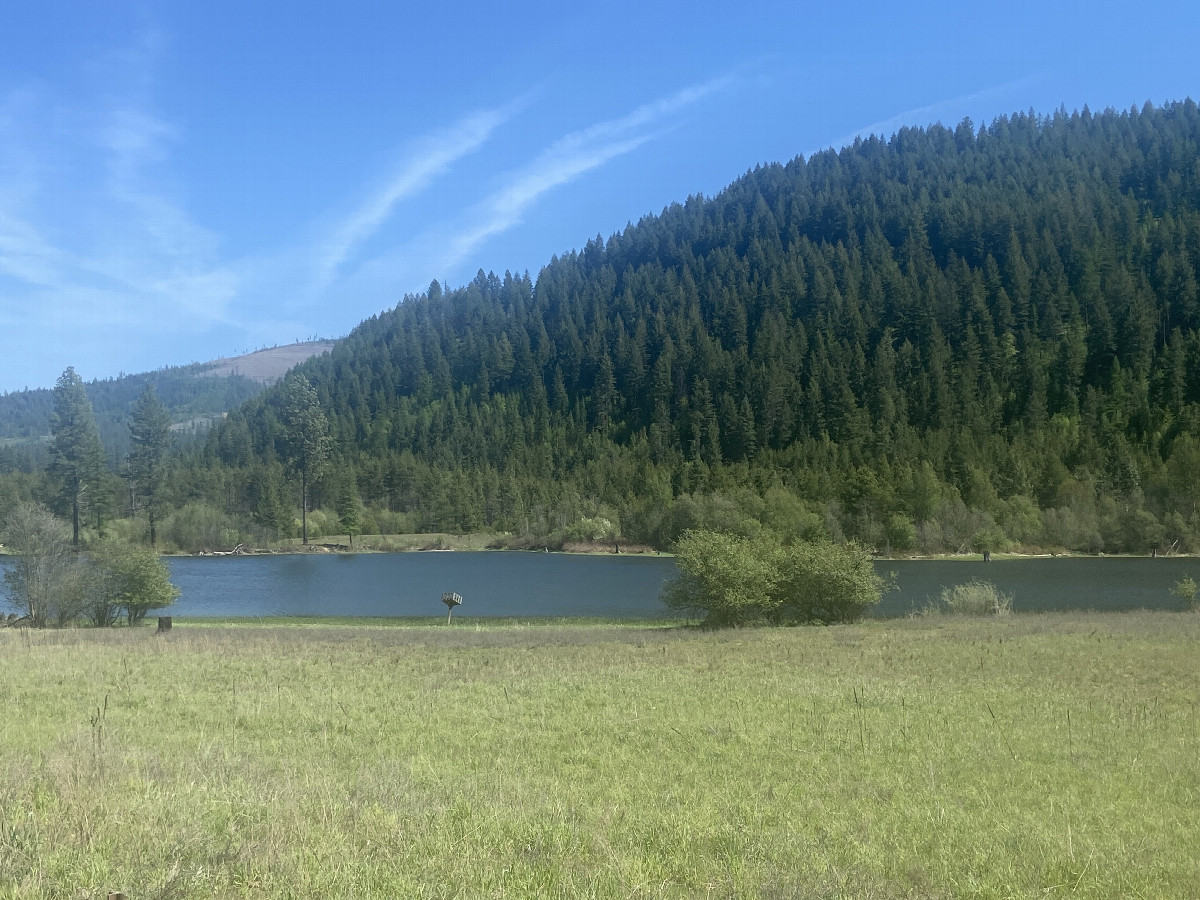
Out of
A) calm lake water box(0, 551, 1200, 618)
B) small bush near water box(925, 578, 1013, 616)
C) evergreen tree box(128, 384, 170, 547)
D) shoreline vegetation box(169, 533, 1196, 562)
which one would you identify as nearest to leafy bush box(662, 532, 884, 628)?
calm lake water box(0, 551, 1200, 618)

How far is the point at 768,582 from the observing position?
136 ft

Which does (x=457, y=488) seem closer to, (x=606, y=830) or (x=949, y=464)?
(x=949, y=464)

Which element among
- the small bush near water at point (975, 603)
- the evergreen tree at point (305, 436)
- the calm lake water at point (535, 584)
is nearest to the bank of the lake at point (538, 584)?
the calm lake water at point (535, 584)

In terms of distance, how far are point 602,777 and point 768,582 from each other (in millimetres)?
31413

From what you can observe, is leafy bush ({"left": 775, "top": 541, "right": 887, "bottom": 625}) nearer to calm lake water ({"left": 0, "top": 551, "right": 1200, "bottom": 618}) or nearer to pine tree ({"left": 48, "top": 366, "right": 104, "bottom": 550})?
calm lake water ({"left": 0, "top": 551, "right": 1200, "bottom": 618})

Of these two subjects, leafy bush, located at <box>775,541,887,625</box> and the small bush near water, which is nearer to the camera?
leafy bush, located at <box>775,541,887,625</box>

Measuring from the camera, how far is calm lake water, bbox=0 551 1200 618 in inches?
2092

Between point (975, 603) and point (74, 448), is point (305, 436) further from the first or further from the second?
point (975, 603)

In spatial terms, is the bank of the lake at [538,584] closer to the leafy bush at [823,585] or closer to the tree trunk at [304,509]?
the leafy bush at [823,585]

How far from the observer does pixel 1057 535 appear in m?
103

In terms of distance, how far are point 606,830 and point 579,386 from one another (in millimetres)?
191072

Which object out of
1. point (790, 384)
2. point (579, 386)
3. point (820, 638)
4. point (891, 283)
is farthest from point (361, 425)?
point (820, 638)

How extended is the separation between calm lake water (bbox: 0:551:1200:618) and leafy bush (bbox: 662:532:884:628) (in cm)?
384

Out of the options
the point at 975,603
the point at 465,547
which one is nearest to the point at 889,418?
the point at 465,547
